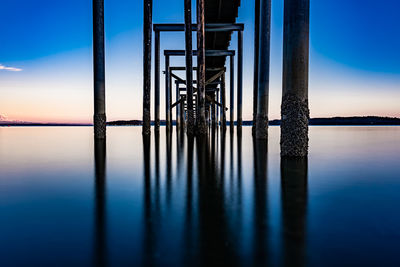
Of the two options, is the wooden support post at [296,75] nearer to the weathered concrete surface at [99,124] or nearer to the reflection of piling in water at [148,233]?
the reflection of piling in water at [148,233]

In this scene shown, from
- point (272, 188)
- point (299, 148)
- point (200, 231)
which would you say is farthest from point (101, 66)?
point (200, 231)

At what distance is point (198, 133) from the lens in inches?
393

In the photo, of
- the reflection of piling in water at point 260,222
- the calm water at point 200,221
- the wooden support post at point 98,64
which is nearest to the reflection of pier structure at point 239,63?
the wooden support post at point 98,64

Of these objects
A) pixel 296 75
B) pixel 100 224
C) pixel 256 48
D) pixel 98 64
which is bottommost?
pixel 100 224

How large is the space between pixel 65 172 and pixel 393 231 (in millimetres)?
3768

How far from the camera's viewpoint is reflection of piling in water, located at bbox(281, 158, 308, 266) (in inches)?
45.8

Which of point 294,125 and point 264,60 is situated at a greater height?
point 264,60

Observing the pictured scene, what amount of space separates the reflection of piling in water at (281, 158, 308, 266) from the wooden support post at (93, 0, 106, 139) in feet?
22.3

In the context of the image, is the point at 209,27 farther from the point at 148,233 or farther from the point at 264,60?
the point at 148,233

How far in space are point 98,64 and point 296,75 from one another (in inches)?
256

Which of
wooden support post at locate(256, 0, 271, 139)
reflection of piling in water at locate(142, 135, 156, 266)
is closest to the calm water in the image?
reflection of piling in water at locate(142, 135, 156, 266)

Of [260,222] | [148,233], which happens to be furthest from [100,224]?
[260,222]

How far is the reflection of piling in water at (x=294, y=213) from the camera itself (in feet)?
3.82

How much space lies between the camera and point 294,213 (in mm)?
1733
